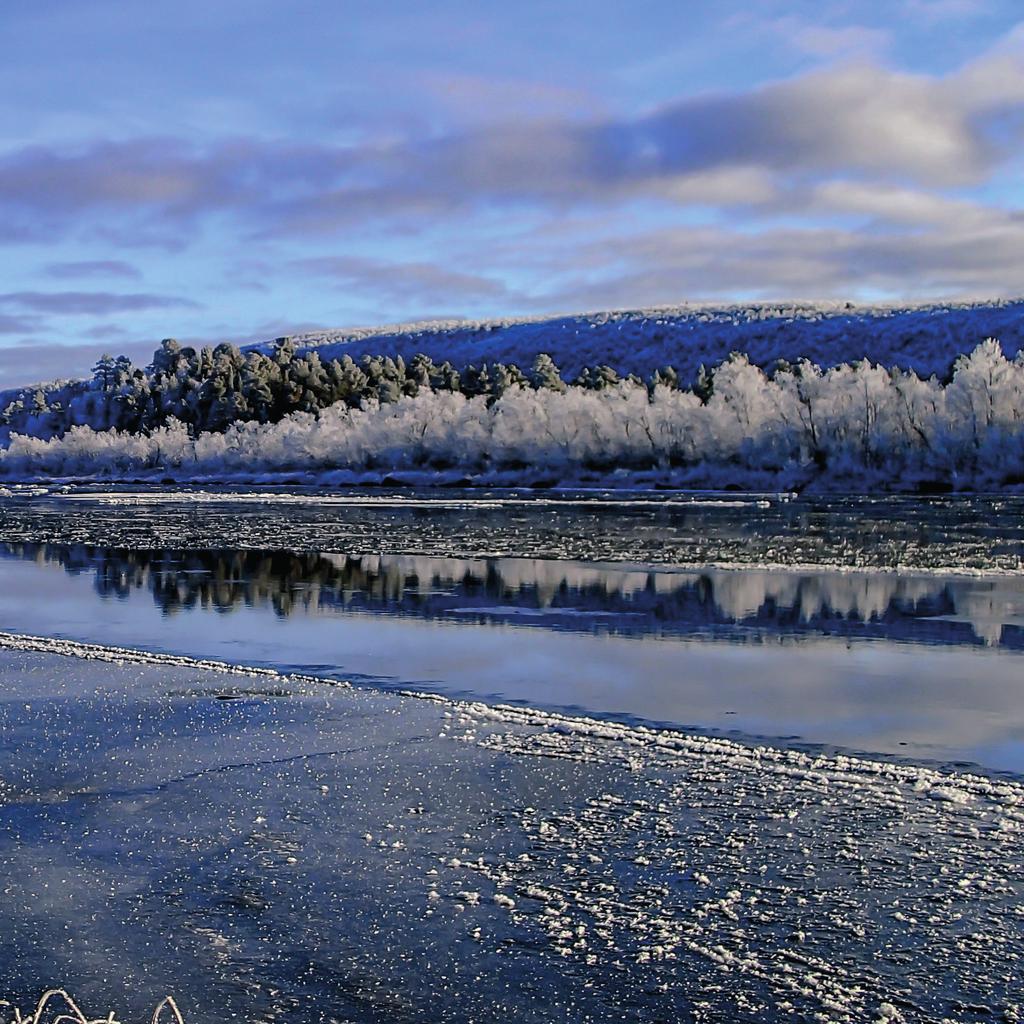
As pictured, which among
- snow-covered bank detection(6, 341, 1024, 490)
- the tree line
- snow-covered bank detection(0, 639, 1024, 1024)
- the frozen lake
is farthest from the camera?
the tree line

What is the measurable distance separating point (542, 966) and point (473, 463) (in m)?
92.1

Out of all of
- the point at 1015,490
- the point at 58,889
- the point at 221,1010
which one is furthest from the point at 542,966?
the point at 1015,490

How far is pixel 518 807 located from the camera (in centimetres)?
949

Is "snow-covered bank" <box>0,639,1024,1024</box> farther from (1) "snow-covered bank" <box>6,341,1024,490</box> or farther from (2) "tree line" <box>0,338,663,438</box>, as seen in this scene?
(2) "tree line" <box>0,338,663,438</box>

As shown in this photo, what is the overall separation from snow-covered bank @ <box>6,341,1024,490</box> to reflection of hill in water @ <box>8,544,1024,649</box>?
166 feet

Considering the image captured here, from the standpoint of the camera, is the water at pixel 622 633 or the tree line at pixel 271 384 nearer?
the water at pixel 622 633

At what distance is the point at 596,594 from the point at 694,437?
64481mm

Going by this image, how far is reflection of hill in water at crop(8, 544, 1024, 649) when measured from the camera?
19.2m

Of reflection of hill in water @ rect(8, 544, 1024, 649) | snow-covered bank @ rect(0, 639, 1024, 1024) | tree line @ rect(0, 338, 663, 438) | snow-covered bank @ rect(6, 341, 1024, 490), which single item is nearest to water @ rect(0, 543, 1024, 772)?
reflection of hill in water @ rect(8, 544, 1024, 649)

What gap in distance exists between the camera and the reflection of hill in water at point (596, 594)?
1919 centimetres

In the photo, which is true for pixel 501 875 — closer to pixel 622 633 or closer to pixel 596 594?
pixel 622 633

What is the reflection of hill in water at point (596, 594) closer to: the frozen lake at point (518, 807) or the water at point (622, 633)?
the water at point (622, 633)

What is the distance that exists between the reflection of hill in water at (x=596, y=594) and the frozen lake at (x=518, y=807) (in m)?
0.18

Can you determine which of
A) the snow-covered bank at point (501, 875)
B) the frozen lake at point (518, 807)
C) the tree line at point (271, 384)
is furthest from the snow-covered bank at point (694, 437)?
the snow-covered bank at point (501, 875)
